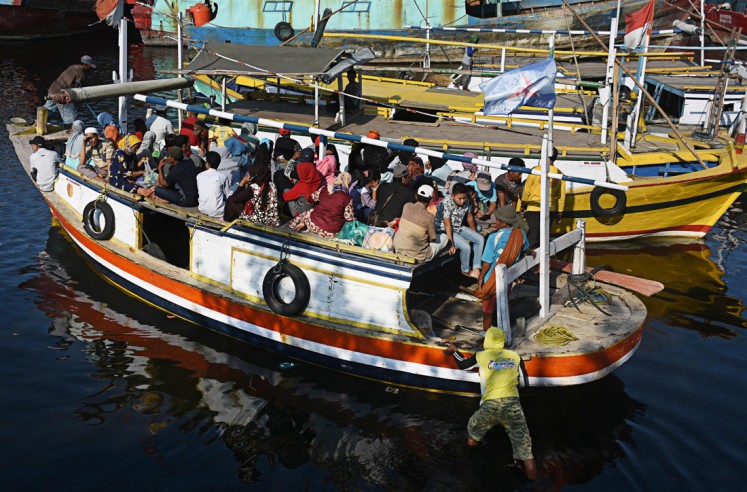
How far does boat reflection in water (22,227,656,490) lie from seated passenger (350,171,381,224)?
8.53ft

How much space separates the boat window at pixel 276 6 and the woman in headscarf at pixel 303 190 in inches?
1209

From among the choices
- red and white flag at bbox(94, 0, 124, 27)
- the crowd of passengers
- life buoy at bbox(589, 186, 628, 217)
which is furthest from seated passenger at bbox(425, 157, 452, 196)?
red and white flag at bbox(94, 0, 124, 27)

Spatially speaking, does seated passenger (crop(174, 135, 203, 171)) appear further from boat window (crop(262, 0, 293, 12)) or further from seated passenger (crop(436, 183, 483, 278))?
boat window (crop(262, 0, 293, 12))

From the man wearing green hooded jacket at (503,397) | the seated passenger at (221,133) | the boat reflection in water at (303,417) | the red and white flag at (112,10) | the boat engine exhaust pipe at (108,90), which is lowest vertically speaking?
the boat reflection in water at (303,417)

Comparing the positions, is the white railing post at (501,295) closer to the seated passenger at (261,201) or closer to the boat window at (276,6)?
the seated passenger at (261,201)

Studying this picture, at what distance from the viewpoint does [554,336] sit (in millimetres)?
10414

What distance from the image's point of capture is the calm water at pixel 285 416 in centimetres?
933

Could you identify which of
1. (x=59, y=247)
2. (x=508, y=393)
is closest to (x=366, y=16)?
(x=59, y=247)

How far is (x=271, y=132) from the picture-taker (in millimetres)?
18891

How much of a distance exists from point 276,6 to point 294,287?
32.8 metres

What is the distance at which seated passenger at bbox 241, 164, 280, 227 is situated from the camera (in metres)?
11.6

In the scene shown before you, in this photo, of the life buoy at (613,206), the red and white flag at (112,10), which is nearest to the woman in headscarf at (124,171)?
the red and white flag at (112,10)

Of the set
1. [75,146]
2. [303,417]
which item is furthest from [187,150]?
[303,417]

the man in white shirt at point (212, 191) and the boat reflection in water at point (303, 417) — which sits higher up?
the man in white shirt at point (212, 191)
